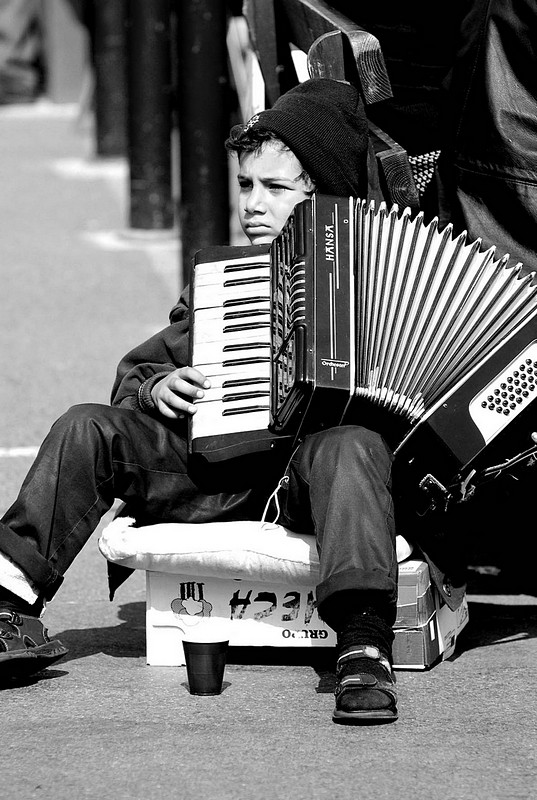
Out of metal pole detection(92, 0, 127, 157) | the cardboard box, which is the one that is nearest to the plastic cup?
the cardboard box

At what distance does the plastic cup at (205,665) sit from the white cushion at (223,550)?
19 cm

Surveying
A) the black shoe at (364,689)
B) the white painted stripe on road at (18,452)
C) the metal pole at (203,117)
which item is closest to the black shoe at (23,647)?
the black shoe at (364,689)

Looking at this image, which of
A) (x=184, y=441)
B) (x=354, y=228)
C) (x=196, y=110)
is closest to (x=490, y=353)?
(x=354, y=228)

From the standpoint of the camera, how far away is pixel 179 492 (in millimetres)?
3301

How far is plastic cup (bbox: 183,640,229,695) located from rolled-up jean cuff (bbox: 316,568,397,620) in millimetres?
254

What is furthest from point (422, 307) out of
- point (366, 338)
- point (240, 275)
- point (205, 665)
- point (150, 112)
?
point (150, 112)

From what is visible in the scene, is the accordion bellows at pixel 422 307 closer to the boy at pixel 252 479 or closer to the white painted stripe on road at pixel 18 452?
the boy at pixel 252 479

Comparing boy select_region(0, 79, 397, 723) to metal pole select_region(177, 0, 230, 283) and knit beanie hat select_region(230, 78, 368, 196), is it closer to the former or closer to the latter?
knit beanie hat select_region(230, 78, 368, 196)

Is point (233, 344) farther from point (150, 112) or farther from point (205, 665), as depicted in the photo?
point (150, 112)

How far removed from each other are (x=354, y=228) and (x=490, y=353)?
0.41m

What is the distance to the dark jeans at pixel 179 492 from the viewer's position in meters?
2.99

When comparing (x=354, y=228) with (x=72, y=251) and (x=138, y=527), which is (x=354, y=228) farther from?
(x=72, y=251)

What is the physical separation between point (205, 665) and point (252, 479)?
49 cm

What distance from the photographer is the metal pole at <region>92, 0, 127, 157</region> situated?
12.5 meters
